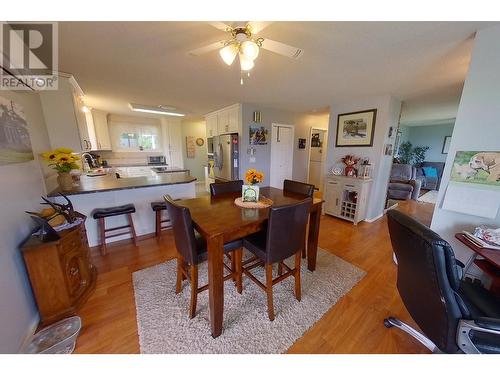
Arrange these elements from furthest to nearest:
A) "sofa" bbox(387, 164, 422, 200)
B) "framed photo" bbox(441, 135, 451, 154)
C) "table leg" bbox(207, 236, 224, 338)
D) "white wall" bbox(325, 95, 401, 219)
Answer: "framed photo" bbox(441, 135, 451, 154) < "sofa" bbox(387, 164, 422, 200) < "white wall" bbox(325, 95, 401, 219) < "table leg" bbox(207, 236, 224, 338)

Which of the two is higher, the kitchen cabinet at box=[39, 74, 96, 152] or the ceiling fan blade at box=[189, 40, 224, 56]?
the ceiling fan blade at box=[189, 40, 224, 56]

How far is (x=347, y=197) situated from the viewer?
344cm

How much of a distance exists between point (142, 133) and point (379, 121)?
238 inches

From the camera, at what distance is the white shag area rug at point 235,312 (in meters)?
1.25

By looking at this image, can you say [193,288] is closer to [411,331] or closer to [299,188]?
[299,188]

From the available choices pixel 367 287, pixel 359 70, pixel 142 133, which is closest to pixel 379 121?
pixel 359 70

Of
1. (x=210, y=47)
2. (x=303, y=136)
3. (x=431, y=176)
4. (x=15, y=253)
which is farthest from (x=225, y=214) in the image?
(x=431, y=176)

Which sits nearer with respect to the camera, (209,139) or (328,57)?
(328,57)

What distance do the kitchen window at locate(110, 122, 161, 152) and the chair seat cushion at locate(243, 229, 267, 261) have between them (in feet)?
17.7

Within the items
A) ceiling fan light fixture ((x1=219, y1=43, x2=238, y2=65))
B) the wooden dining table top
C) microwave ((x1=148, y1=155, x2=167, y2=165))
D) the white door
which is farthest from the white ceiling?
microwave ((x1=148, y1=155, x2=167, y2=165))

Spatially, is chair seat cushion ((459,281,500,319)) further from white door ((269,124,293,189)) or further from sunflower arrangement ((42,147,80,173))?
white door ((269,124,293,189))

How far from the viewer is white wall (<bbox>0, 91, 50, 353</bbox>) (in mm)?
1087
